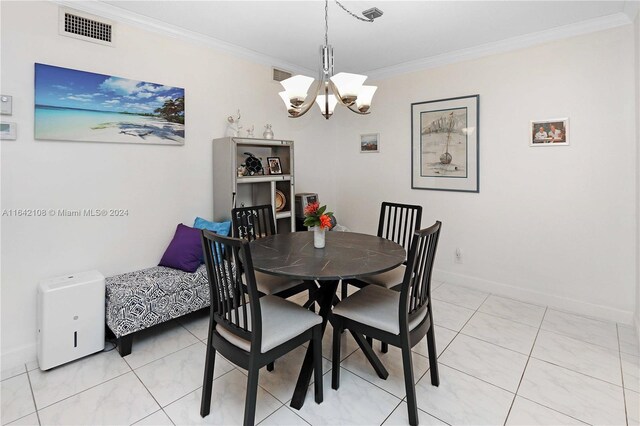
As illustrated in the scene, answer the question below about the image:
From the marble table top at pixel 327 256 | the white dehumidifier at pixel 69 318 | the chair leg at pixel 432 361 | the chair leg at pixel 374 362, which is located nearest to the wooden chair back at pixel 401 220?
the marble table top at pixel 327 256

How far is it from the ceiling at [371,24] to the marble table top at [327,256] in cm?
179

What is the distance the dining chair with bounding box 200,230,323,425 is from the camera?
1.56 m

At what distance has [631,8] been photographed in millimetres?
2537

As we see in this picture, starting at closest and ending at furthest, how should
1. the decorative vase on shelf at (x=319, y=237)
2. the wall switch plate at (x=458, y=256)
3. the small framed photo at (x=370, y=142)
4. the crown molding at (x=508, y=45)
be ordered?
1. the decorative vase on shelf at (x=319, y=237)
2. the crown molding at (x=508, y=45)
3. the wall switch plate at (x=458, y=256)
4. the small framed photo at (x=370, y=142)

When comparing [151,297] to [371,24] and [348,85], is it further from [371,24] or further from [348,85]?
[371,24]

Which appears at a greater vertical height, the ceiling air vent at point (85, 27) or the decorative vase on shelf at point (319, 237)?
the ceiling air vent at point (85, 27)

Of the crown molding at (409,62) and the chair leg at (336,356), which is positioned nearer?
→ the chair leg at (336,356)

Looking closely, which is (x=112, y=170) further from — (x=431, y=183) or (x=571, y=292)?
(x=571, y=292)

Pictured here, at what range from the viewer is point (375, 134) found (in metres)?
4.34

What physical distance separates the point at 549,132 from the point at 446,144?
95 cm

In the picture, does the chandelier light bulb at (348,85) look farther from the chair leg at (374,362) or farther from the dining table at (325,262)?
the chair leg at (374,362)

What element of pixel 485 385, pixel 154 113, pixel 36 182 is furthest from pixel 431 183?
pixel 36 182

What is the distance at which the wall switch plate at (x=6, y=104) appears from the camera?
2152 millimetres

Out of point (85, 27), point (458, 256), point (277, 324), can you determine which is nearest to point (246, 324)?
point (277, 324)
